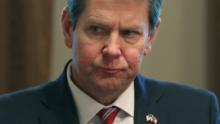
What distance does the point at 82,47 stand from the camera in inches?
57.3

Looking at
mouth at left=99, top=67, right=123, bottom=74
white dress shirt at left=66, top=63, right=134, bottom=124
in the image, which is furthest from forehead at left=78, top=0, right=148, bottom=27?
white dress shirt at left=66, top=63, right=134, bottom=124

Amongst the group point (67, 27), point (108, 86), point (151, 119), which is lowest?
point (151, 119)

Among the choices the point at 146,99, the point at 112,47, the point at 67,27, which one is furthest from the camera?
the point at 146,99

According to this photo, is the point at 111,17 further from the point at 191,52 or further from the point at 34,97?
the point at 191,52

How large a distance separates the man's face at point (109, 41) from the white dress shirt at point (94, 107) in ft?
0.28

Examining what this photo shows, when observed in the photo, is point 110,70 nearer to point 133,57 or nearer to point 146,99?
point 133,57

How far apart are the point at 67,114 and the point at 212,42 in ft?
3.91

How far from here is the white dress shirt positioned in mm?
1554

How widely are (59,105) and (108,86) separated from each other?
0.70 feet

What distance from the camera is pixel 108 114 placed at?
1.55 meters

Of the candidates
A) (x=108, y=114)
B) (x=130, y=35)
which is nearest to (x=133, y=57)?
(x=130, y=35)

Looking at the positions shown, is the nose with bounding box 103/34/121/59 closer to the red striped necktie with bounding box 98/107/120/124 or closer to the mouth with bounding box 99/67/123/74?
the mouth with bounding box 99/67/123/74

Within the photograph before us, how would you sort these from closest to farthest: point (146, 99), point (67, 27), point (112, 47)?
point (112, 47) < point (67, 27) < point (146, 99)

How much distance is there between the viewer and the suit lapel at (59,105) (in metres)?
1.55
